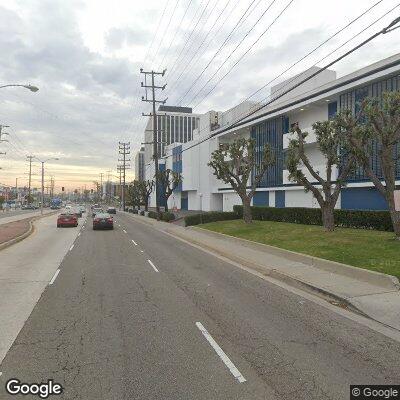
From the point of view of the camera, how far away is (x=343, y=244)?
661 inches

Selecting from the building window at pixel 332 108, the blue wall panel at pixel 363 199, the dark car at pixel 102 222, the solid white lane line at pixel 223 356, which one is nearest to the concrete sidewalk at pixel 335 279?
the solid white lane line at pixel 223 356

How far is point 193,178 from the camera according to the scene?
2692 inches

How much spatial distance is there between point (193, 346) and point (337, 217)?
19.7 meters

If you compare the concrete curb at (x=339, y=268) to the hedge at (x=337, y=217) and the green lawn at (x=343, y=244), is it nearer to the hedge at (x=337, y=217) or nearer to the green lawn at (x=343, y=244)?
the green lawn at (x=343, y=244)

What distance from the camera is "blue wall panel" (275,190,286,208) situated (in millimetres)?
42156

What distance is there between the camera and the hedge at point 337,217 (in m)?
21.1

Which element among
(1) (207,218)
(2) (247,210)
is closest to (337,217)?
(2) (247,210)

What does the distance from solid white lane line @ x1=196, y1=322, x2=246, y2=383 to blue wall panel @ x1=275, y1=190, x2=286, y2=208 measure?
35559 millimetres

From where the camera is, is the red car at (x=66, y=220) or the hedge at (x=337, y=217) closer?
the hedge at (x=337, y=217)

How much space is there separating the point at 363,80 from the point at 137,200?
6205 cm

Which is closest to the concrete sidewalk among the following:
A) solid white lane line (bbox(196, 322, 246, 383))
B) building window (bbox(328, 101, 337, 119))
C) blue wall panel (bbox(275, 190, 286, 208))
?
solid white lane line (bbox(196, 322, 246, 383))

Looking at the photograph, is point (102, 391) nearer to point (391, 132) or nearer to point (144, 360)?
point (144, 360)

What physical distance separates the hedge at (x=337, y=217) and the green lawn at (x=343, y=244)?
2.02 meters

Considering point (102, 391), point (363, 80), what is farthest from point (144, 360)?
point (363, 80)
